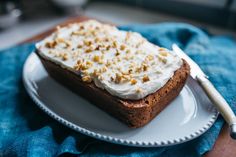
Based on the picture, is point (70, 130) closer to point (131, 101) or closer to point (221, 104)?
point (131, 101)

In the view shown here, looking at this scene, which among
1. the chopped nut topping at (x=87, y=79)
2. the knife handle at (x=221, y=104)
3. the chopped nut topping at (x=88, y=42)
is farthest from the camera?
the chopped nut topping at (x=88, y=42)

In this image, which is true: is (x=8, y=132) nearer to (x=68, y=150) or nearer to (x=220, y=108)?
(x=68, y=150)

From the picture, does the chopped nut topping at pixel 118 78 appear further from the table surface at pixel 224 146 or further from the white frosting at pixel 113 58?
the table surface at pixel 224 146

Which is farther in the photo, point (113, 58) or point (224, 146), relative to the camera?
point (113, 58)

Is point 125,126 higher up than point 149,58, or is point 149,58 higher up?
point 149,58

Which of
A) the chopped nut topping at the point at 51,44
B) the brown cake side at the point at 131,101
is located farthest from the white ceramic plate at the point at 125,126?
the chopped nut topping at the point at 51,44

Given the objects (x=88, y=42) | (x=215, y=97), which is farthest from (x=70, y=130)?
(x=215, y=97)
